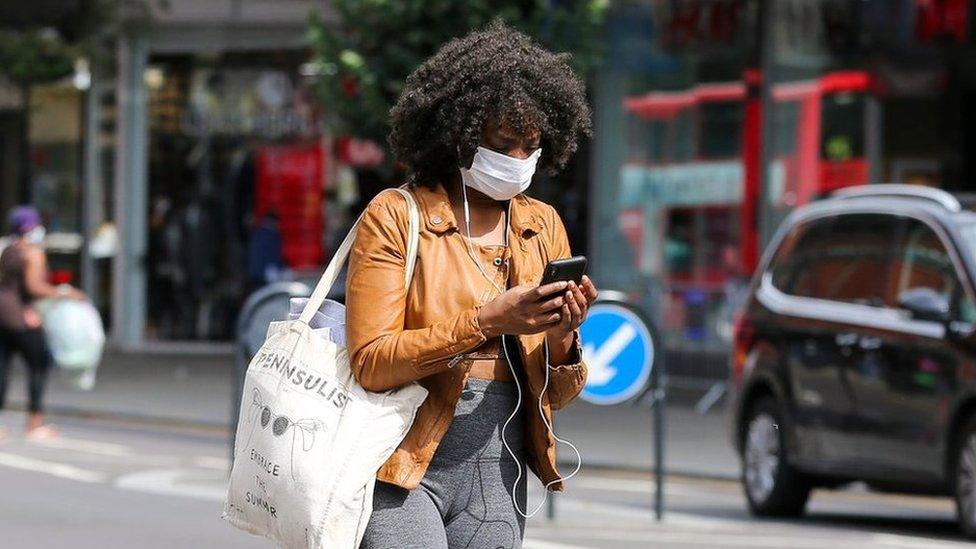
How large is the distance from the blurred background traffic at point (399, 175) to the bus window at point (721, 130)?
0.03m

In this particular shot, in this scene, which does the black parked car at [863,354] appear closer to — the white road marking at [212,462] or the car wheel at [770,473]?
the car wheel at [770,473]

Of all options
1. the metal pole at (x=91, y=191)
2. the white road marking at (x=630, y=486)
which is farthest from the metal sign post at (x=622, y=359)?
Answer: the metal pole at (x=91, y=191)

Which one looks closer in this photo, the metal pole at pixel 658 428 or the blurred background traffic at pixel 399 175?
the metal pole at pixel 658 428

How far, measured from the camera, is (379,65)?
16.4 m

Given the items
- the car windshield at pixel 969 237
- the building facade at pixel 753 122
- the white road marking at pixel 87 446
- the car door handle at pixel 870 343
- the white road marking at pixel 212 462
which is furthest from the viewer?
the building facade at pixel 753 122

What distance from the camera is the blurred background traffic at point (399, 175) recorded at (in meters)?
13.3

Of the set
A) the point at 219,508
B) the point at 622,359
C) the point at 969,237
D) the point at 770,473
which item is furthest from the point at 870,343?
the point at 219,508

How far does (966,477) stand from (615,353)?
2.03 meters

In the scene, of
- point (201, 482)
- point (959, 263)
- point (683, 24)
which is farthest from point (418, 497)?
point (683, 24)

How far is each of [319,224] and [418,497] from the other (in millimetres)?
23602

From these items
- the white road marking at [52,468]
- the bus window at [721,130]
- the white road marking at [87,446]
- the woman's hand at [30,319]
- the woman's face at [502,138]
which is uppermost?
the woman's face at [502,138]

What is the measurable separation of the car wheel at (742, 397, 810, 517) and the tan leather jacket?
7372 mm

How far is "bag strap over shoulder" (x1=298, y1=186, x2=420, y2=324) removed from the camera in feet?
14.3

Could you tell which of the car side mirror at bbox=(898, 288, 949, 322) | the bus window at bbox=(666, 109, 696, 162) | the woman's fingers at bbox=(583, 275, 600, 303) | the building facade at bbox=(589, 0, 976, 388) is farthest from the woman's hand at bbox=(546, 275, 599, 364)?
the bus window at bbox=(666, 109, 696, 162)
